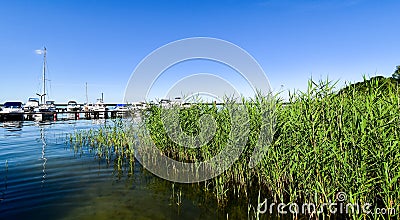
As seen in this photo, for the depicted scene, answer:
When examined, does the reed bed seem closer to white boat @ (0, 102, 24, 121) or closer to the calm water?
the calm water

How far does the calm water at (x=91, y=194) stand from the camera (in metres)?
6.88

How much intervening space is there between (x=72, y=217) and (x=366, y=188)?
7195 mm

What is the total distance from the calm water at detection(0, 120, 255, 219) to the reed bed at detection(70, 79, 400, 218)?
106 centimetres

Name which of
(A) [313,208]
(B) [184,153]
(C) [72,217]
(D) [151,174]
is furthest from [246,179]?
(C) [72,217]

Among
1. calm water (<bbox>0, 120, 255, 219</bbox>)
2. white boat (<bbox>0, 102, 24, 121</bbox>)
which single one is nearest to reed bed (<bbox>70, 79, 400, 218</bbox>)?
calm water (<bbox>0, 120, 255, 219</bbox>)

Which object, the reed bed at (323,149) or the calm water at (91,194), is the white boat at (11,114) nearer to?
the calm water at (91,194)

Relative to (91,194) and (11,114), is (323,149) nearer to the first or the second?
(91,194)

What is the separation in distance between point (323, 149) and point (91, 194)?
7.34 metres

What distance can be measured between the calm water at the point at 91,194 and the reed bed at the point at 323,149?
1.06 metres

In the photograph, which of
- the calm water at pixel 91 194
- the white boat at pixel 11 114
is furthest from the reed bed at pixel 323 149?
the white boat at pixel 11 114

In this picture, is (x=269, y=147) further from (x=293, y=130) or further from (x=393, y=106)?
(x=393, y=106)

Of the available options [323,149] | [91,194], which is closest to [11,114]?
[91,194]

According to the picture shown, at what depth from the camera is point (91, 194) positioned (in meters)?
8.32

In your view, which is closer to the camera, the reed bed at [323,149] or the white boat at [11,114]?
the reed bed at [323,149]
